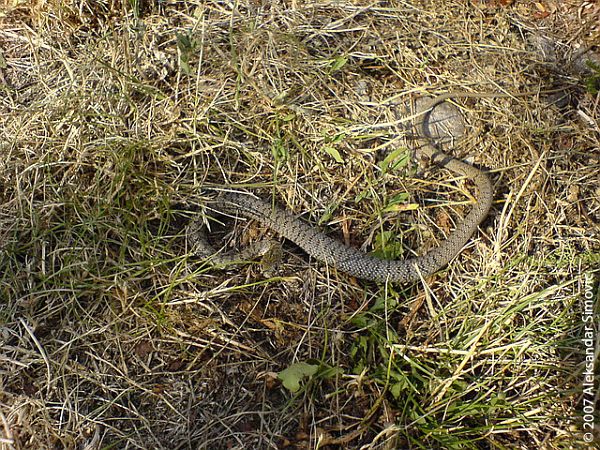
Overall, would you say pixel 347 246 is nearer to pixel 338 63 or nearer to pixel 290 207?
pixel 290 207

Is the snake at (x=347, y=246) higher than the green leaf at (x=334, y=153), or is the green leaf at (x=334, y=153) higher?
the green leaf at (x=334, y=153)

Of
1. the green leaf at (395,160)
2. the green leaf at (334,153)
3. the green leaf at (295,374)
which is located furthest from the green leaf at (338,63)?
the green leaf at (295,374)

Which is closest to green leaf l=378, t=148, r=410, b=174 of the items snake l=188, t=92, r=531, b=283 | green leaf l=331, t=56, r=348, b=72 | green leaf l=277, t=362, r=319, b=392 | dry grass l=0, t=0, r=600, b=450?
dry grass l=0, t=0, r=600, b=450

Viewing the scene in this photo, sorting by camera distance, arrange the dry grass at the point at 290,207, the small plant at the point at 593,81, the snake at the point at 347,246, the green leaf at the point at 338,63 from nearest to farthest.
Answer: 1. the dry grass at the point at 290,207
2. the snake at the point at 347,246
3. the green leaf at the point at 338,63
4. the small plant at the point at 593,81

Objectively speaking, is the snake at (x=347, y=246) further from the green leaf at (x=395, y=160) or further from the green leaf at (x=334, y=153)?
the green leaf at (x=334, y=153)

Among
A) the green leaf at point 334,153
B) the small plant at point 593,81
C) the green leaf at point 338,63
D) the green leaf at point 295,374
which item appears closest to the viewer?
the green leaf at point 295,374

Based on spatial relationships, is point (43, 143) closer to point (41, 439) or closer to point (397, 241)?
point (41, 439)

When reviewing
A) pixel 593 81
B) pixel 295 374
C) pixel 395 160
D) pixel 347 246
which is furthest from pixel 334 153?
pixel 593 81
